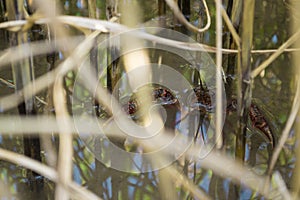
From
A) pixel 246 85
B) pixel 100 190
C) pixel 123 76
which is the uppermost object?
pixel 246 85

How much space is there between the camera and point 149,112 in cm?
94

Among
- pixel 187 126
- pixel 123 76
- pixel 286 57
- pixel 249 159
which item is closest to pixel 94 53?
pixel 123 76

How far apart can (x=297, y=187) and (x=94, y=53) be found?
0.55m

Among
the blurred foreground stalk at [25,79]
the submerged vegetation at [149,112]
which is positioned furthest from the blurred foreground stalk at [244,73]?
the blurred foreground stalk at [25,79]

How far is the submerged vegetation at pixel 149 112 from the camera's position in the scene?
0.76m

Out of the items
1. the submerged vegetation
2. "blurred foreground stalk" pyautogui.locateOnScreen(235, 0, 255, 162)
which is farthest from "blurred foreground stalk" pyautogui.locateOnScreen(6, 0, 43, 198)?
"blurred foreground stalk" pyautogui.locateOnScreen(235, 0, 255, 162)

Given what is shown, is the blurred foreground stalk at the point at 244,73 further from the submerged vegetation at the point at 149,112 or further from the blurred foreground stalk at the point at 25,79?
the blurred foreground stalk at the point at 25,79

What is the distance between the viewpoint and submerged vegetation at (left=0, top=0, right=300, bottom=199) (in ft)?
2.50

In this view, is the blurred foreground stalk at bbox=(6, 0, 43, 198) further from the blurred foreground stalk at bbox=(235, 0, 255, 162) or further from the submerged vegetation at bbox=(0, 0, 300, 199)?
the blurred foreground stalk at bbox=(235, 0, 255, 162)

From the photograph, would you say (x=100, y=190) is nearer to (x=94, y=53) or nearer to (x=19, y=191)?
(x=19, y=191)

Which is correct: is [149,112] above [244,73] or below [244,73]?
below

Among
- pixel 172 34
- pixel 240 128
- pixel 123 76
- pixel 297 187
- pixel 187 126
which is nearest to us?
pixel 297 187

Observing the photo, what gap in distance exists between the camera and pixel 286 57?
1.33 m

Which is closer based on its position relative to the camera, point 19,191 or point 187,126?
point 19,191
